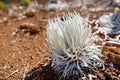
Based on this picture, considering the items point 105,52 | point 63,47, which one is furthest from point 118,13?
point 63,47

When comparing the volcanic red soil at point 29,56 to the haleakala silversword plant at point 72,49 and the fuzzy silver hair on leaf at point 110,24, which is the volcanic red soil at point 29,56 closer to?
the haleakala silversword plant at point 72,49

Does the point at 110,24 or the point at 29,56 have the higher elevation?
the point at 110,24

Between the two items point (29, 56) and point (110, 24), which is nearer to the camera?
point (29, 56)

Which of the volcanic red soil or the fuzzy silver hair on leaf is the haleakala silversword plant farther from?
the fuzzy silver hair on leaf

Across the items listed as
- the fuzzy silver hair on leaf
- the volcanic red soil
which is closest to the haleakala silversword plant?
the volcanic red soil

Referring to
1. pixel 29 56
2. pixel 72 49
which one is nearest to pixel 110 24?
pixel 29 56

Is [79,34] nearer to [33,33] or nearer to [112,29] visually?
[112,29]

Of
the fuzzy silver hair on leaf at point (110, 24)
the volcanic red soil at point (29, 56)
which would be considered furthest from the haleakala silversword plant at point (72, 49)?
the fuzzy silver hair on leaf at point (110, 24)

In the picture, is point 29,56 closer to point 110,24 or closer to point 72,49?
point 72,49
